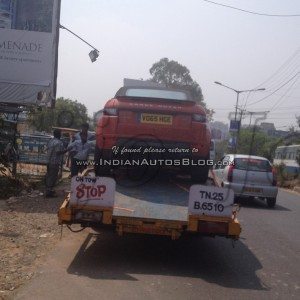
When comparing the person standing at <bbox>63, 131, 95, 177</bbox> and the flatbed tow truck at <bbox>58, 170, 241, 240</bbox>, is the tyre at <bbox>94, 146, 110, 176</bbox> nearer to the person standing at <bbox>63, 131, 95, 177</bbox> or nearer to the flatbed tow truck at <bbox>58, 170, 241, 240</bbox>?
the flatbed tow truck at <bbox>58, 170, 241, 240</bbox>

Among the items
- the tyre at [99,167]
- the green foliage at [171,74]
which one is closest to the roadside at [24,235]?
the tyre at [99,167]

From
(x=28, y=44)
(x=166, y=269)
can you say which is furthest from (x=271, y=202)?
(x=28, y=44)

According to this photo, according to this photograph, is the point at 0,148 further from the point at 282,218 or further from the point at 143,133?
the point at 282,218

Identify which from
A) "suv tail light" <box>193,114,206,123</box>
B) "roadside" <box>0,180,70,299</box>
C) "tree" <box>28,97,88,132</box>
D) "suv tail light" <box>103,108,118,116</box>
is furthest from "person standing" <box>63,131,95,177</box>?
"tree" <box>28,97,88,132</box>

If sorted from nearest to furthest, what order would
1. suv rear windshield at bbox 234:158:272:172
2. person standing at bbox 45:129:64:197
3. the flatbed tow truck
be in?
the flatbed tow truck, person standing at bbox 45:129:64:197, suv rear windshield at bbox 234:158:272:172

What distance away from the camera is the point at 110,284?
550cm

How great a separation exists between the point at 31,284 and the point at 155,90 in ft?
14.6

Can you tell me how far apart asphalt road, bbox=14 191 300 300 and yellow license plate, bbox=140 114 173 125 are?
74.9 inches

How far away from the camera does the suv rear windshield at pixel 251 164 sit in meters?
14.1

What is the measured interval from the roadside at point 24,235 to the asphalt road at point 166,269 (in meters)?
0.19

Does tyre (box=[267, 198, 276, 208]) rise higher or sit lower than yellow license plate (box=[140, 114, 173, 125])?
lower

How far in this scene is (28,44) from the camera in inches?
656

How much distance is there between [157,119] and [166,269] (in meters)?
2.56

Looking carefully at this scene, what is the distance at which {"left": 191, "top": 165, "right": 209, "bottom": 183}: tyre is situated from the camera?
26.8ft
